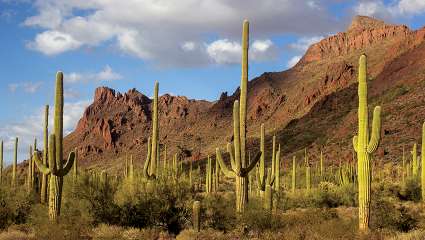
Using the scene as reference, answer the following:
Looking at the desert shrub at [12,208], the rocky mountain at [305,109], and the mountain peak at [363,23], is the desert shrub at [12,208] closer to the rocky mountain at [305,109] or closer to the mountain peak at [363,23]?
the rocky mountain at [305,109]

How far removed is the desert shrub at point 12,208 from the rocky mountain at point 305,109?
38989 millimetres

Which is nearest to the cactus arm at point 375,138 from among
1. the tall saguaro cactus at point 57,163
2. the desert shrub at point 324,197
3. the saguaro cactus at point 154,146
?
the saguaro cactus at point 154,146

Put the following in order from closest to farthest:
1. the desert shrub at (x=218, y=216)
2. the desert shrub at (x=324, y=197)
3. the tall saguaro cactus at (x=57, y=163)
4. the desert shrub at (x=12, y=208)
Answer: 1. the tall saguaro cactus at (x=57, y=163)
2. the desert shrub at (x=218, y=216)
3. the desert shrub at (x=12, y=208)
4. the desert shrub at (x=324, y=197)

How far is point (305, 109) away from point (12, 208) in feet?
289

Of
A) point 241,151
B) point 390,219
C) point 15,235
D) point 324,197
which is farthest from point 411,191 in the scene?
point 15,235

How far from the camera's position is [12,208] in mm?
20203

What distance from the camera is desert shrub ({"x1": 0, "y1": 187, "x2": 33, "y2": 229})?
19797mm

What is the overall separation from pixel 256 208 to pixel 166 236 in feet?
10.8

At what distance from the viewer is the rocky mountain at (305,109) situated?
224 ft

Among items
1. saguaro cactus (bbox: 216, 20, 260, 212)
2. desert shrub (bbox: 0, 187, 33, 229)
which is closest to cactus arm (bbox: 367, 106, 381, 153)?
saguaro cactus (bbox: 216, 20, 260, 212)

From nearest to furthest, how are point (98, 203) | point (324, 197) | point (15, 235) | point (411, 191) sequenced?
1. point (15, 235)
2. point (98, 203)
3. point (324, 197)
4. point (411, 191)

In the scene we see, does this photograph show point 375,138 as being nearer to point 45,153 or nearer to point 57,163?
point 57,163

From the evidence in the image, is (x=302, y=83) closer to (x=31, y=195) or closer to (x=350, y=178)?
(x=350, y=178)

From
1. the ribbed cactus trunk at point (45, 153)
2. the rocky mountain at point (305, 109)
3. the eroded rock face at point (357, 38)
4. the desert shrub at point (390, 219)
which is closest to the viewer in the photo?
the desert shrub at point (390, 219)
